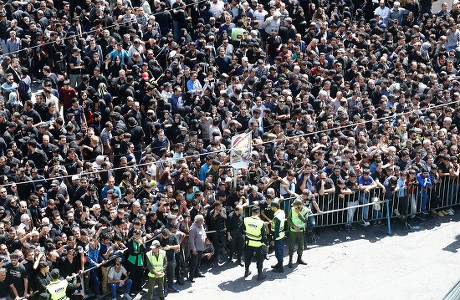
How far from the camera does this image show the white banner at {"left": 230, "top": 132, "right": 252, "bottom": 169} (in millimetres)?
23969

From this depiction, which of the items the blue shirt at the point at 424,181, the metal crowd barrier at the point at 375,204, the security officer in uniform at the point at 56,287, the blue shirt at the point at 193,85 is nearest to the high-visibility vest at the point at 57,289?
the security officer in uniform at the point at 56,287

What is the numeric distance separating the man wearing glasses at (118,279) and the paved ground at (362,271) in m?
1.03

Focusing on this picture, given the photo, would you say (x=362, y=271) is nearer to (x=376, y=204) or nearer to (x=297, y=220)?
(x=297, y=220)

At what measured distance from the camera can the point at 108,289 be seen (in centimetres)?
2194

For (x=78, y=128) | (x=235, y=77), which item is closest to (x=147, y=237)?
(x=78, y=128)

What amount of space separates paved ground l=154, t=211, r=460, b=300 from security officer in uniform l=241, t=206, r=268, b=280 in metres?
0.65

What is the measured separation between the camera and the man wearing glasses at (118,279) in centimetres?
2162

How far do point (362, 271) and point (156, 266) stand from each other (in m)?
5.45

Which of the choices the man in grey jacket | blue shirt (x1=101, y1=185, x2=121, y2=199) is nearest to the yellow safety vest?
the man in grey jacket

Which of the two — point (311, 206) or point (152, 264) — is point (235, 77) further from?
point (152, 264)

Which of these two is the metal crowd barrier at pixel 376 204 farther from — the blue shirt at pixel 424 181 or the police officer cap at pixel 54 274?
the police officer cap at pixel 54 274

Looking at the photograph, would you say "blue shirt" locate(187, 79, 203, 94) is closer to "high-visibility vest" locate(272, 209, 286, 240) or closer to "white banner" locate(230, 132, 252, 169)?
"white banner" locate(230, 132, 252, 169)

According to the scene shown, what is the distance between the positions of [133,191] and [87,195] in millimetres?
1088

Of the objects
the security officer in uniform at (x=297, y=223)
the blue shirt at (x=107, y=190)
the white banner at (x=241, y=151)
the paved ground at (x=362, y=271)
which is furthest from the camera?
the white banner at (x=241, y=151)
